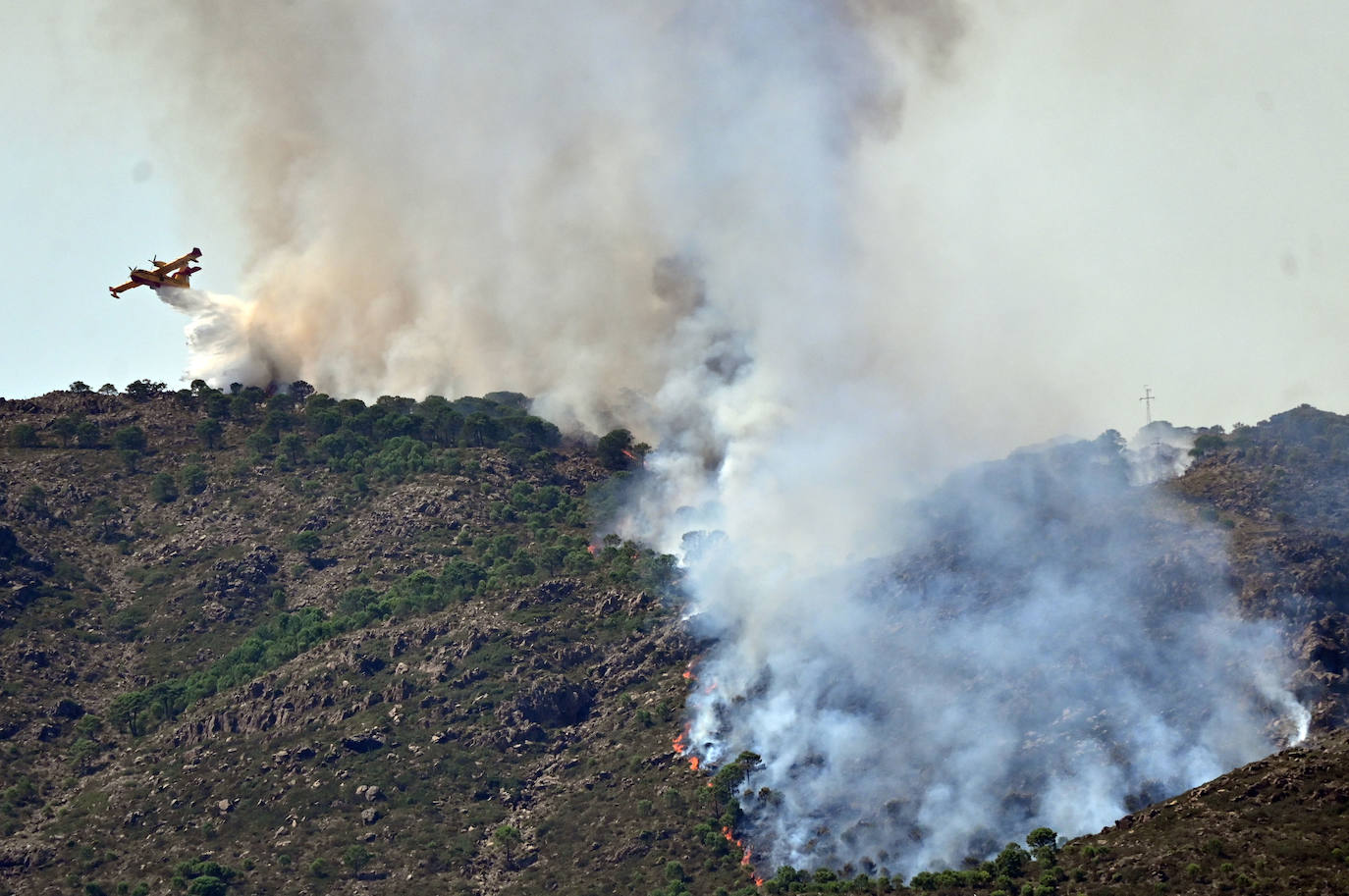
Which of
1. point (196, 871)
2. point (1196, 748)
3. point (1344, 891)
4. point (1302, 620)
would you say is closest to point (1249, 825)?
point (1344, 891)

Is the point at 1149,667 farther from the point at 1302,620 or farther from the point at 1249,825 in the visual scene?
the point at 1249,825

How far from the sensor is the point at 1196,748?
189 metres

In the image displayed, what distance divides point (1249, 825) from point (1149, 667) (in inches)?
1744

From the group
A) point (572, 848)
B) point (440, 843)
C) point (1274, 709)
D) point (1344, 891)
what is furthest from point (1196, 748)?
point (440, 843)

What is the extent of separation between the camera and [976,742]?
644ft

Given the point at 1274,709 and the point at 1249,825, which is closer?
the point at 1249,825

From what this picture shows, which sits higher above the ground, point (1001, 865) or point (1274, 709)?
point (1274, 709)

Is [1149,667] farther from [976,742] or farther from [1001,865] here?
[1001,865]

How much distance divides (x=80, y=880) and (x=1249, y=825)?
10642 centimetres

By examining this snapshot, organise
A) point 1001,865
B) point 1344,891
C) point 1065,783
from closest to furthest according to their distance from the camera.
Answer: point 1344,891 < point 1001,865 < point 1065,783

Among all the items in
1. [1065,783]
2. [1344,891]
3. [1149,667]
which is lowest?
[1344,891]

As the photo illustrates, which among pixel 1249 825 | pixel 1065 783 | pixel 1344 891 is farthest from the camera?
pixel 1065 783

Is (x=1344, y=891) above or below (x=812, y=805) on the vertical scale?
below

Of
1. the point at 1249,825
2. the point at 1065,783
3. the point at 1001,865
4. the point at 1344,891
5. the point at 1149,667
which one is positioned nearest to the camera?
the point at 1344,891
